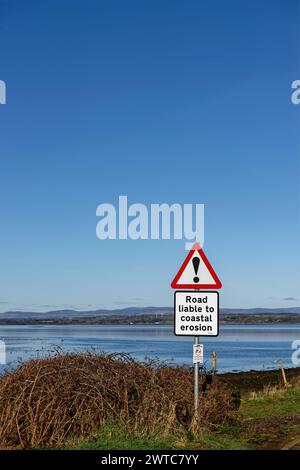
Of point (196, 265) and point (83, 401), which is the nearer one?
point (83, 401)

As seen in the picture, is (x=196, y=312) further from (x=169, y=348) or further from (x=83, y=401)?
(x=169, y=348)

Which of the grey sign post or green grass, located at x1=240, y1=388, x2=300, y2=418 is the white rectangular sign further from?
green grass, located at x1=240, y1=388, x2=300, y2=418

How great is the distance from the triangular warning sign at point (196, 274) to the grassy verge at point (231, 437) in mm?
2360

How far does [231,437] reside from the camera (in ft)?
32.0

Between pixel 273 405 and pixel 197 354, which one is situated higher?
pixel 197 354

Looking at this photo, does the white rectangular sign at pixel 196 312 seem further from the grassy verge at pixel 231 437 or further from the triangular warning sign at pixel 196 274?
the grassy verge at pixel 231 437

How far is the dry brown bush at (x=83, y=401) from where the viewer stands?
28.9 ft

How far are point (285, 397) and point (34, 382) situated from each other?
8011mm

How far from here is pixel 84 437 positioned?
8.81 m

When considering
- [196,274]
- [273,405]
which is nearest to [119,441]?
[196,274]

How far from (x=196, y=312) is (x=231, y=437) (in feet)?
6.95

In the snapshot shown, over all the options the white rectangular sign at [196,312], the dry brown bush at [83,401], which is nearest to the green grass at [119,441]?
the dry brown bush at [83,401]
